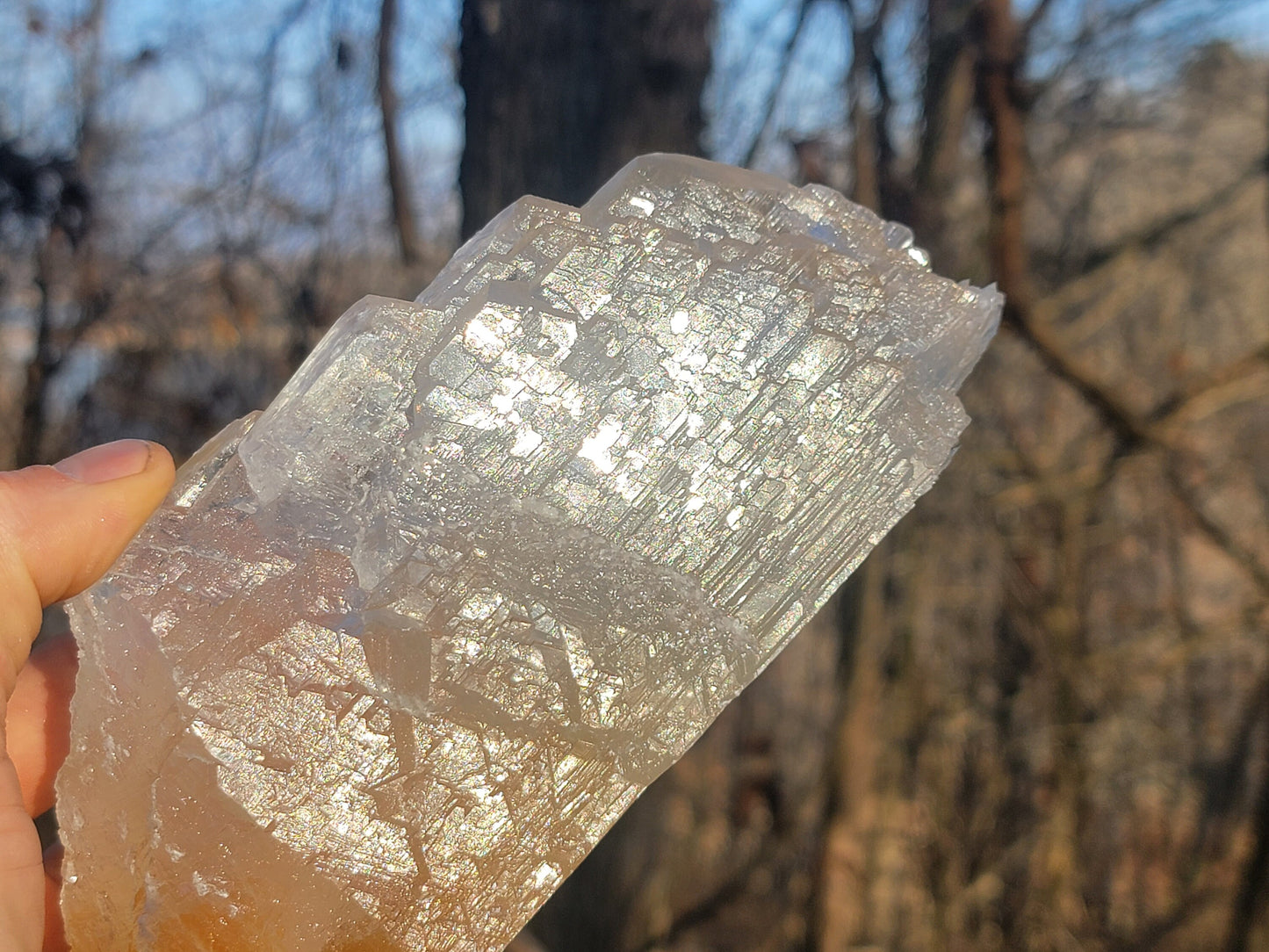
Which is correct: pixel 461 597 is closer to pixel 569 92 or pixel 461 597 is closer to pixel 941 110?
pixel 569 92

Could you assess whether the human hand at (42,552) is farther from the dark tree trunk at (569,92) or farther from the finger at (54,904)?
the dark tree trunk at (569,92)

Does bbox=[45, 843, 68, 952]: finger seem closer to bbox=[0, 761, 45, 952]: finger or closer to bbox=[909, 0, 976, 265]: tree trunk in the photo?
bbox=[0, 761, 45, 952]: finger

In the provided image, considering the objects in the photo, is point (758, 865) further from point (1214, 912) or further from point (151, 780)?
point (151, 780)

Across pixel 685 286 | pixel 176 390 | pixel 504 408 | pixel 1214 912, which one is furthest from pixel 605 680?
pixel 1214 912

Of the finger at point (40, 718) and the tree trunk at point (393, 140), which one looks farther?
the tree trunk at point (393, 140)

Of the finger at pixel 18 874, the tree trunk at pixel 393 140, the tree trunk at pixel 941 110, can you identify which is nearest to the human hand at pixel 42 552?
the finger at pixel 18 874

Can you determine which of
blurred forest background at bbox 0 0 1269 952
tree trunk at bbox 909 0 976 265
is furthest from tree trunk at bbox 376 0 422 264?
tree trunk at bbox 909 0 976 265
